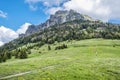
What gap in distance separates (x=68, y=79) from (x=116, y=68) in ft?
69.4

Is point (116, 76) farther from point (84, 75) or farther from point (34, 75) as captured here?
point (34, 75)

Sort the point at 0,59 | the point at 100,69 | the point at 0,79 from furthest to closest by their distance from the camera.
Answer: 1. the point at 0,59
2. the point at 100,69
3. the point at 0,79

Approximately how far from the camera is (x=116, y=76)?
58.2 meters

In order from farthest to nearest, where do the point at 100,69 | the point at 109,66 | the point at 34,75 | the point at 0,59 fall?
the point at 0,59
the point at 109,66
the point at 100,69
the point at 34,75

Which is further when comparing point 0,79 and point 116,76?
point 116,76

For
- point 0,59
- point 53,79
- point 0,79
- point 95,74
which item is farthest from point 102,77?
point 0,59

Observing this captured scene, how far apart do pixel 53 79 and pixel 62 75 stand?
4104 mm

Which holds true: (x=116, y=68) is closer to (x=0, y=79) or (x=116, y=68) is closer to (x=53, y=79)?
(x=53, y=79)

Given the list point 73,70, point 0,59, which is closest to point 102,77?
point 73,70

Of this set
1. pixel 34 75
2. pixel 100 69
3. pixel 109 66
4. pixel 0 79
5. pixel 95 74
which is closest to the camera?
pixel 0 79

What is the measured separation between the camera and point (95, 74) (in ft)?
188

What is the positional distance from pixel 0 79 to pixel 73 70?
1873 cm

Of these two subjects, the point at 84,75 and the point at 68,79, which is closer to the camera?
the point at 68,79

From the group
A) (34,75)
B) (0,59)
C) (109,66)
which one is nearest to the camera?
(34,75)
